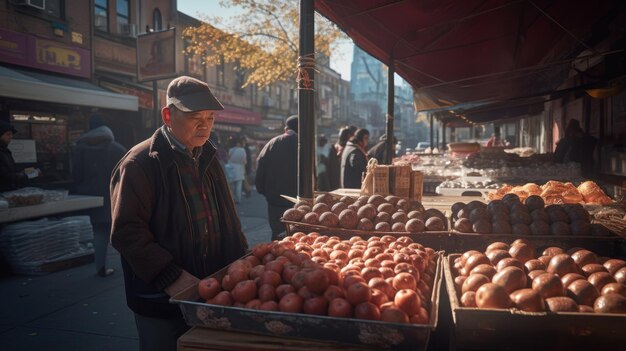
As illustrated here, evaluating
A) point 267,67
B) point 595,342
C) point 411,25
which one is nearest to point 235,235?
point 595,342

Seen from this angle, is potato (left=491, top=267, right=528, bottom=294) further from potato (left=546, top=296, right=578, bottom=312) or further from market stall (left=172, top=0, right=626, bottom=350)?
potato (left=546, top=296, right=578, bottom=312)

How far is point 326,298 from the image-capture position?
205 centimetres

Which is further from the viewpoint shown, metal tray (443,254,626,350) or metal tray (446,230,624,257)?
metal tray (446,230,624,257)

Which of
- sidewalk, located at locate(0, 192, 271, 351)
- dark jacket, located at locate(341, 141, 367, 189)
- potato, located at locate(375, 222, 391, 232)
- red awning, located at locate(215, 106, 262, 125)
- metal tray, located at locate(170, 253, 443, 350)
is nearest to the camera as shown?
metal tray, located at locate(170, 253, 443, 350)

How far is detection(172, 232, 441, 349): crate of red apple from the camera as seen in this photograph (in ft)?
6.10

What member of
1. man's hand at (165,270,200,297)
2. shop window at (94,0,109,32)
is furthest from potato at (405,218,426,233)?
shop window at (94,0,109,32)

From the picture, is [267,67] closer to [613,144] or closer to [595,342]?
[613,144]

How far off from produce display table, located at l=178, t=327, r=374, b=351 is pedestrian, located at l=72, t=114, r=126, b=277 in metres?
5.08

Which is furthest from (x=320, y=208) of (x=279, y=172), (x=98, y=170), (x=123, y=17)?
(x=123, y=17)

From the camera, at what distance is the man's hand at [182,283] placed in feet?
7.91

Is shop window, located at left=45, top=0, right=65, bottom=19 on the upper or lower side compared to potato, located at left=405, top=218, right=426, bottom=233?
upper

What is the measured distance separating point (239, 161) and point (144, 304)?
12.5 metres

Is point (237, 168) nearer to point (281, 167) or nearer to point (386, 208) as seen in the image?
point (281, 167)

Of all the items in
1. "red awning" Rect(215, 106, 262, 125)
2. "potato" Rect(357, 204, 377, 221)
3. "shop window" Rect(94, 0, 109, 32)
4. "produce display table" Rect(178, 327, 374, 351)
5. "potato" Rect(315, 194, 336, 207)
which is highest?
"shop window" Rect(94, 0, 109, 32)
